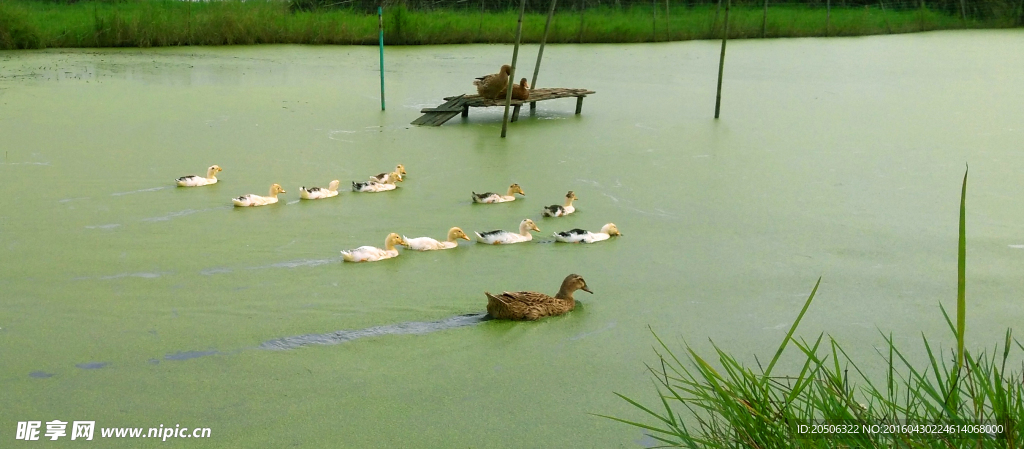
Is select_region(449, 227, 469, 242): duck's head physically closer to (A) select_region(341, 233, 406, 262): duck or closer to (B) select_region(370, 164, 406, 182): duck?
(A) select_region(341, 233, 406, 262): duck

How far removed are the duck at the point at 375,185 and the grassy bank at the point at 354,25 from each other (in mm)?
8933

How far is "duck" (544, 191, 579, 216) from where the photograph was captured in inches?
213

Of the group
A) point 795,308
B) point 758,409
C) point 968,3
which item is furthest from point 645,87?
point 968,3

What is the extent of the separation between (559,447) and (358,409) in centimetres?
62

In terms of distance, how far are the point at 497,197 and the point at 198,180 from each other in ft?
6.02

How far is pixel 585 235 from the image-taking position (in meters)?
4.87

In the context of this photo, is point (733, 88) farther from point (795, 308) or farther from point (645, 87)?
point (795, 308)

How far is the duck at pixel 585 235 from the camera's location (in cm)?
488

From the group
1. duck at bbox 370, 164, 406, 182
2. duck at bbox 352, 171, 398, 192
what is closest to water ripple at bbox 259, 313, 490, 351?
duck at bbox 352, 171, 398, 192

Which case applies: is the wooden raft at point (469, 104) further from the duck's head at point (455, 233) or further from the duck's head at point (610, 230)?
the duck's head at point (455, 233)

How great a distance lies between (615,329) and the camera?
3674mm

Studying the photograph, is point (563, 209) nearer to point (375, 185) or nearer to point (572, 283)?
point (375, 185)

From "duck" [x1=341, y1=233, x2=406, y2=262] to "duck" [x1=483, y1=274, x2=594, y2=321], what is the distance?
906 mm

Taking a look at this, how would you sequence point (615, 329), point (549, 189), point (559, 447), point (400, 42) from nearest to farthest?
1. point (559, 447)
2. point (615, 329)
3. point (549, 189)
4. point (400, 42)
